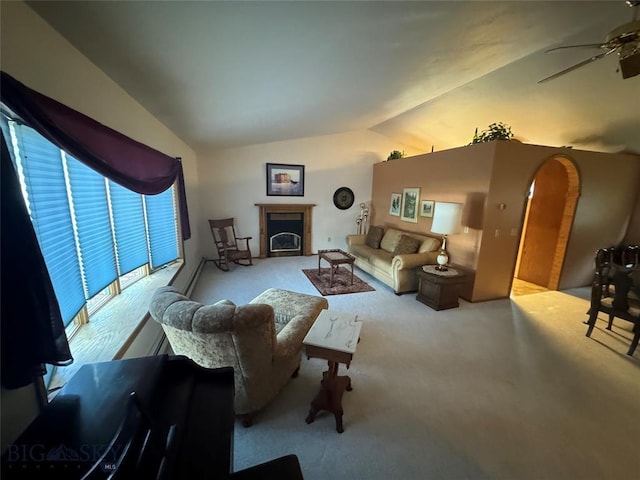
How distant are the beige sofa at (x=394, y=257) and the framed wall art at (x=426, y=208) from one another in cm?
39

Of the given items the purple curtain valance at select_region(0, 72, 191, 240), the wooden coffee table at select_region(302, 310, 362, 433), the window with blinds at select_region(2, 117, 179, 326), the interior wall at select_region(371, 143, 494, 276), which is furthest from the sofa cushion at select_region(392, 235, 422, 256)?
the window with blinds at select_region(2, 117, 179, 326)

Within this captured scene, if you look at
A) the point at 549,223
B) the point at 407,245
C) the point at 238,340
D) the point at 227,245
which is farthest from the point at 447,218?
the point at 227,245

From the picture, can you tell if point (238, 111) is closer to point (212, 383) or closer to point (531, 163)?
point (212, 383)

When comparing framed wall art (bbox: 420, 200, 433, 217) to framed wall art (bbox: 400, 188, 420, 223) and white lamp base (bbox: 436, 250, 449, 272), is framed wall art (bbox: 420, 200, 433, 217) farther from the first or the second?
white lamp base (bbox: 436, 250, 449, 272)

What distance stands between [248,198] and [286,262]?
1670mm

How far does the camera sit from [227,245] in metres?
5.12

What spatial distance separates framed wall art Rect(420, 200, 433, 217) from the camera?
4.48 metres

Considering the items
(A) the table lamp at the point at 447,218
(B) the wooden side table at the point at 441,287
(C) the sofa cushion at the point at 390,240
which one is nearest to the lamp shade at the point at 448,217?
(A) the table lamp at the point at 447,218

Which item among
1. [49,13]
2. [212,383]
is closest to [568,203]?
[212,383]

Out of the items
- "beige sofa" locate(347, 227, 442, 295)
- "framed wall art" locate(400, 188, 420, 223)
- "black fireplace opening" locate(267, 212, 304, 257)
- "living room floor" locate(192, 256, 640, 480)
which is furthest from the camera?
"black fireplace opening" locate(267, 212, 304, 257)

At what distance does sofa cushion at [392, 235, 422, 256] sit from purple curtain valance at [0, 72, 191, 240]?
3.66 m

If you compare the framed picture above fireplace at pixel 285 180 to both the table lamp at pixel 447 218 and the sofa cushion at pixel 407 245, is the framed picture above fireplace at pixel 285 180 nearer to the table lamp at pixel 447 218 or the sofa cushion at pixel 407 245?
the sofa cushion at pixel 407 245

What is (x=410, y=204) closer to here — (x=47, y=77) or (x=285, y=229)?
(x=285, y=229)

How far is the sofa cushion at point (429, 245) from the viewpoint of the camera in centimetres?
419
